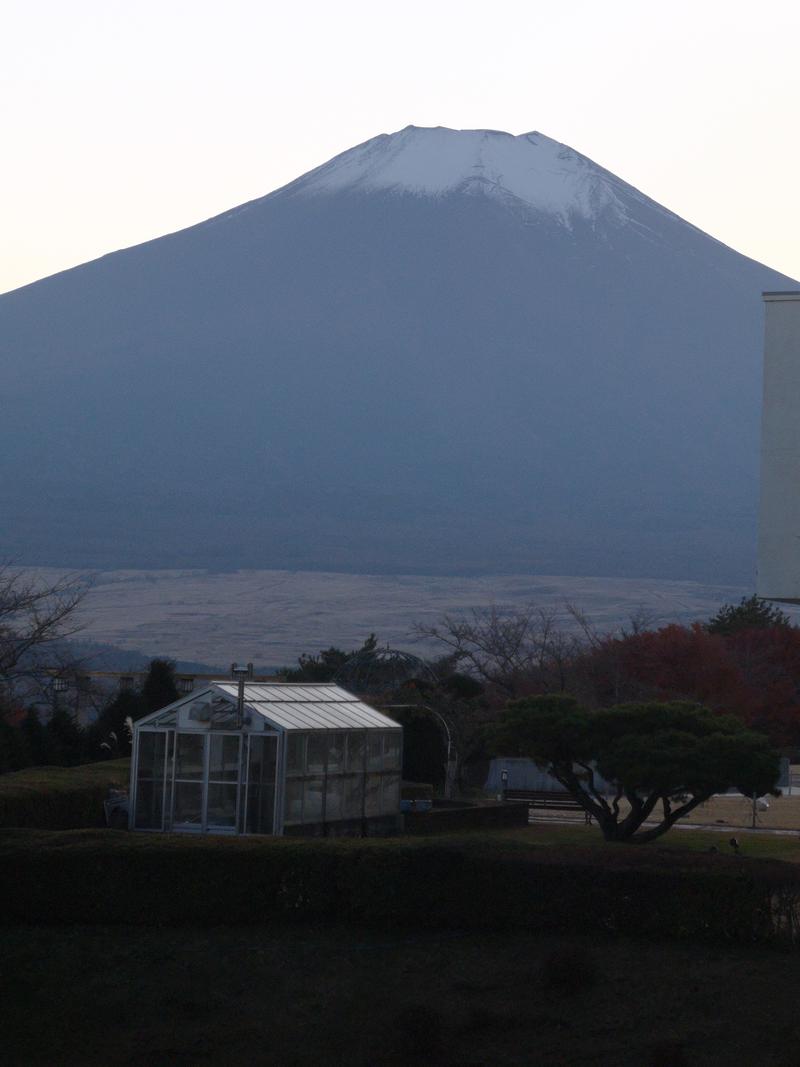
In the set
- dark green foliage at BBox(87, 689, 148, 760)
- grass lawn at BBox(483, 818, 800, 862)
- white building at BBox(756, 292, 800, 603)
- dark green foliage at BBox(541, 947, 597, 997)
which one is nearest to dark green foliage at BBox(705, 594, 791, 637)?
dark green foliage at BBox(87, 689, 148, 760)

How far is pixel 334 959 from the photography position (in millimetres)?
15969

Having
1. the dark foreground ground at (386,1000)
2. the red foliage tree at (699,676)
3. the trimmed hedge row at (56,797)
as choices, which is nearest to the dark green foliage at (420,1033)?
the dark foreground ground at (386,1000)

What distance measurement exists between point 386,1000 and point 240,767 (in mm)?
9070

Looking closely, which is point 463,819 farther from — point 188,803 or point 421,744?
point 421,744

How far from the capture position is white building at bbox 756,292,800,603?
22.9 meters

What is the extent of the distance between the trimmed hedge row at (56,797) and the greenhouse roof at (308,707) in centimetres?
250

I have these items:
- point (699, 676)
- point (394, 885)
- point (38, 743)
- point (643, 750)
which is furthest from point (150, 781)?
point (699, 676)

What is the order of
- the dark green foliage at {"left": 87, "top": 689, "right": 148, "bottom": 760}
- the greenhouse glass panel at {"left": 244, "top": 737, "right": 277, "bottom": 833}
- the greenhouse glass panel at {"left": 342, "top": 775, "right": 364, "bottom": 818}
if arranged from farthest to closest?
1. the dark green foliage at {"left": 87, "top": 689, "right": 148, "bottom": 760}
2. the greenhouse glass panel at {"left": 342, "top": 775, "right": 364, "bottom": 818}
3. the greenhouse glass panel at {"left": 244, "top": 737, "right": 277, "bottom": 833}

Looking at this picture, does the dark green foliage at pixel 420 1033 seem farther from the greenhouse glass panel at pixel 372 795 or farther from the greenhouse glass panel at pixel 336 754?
the greenhouse glass panel at pixel 372 795

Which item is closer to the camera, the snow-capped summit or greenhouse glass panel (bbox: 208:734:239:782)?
greenhouse glass panel (bbox: 208:734:239:782)

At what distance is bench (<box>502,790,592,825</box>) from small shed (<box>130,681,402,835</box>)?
25.8ft

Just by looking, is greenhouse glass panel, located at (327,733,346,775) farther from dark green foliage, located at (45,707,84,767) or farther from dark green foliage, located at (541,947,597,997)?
dark green foliage, located at (45,707,84,767)

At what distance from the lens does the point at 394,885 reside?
16.7m

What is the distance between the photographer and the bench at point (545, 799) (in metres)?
32.2
